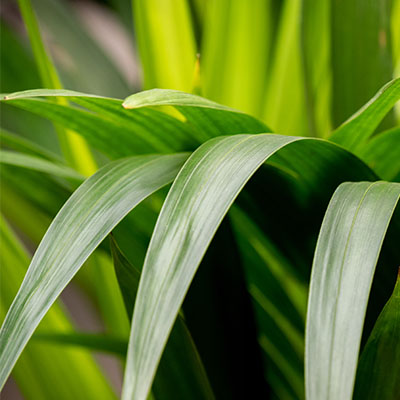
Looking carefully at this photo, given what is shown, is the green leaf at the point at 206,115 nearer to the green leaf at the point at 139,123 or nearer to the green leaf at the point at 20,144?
the green leaf at the point at 139,123

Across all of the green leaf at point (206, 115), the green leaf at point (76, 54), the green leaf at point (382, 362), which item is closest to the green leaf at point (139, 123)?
the green leaf at point (206, 115)

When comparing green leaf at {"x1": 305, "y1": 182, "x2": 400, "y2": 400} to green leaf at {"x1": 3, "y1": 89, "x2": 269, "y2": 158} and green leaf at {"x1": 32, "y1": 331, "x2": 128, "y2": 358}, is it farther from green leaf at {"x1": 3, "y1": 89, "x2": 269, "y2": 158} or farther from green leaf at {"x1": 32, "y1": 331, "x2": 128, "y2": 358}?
green leaf at {"x1": 32, "y1": 331, "x2": 128, "y2": 358}

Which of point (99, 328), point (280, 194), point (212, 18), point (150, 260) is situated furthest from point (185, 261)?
point (99, 328)

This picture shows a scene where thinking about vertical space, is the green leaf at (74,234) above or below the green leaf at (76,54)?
below

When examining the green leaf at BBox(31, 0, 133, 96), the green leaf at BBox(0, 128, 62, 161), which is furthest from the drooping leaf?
the green leaf at BBox(31, 0, 133, 96)

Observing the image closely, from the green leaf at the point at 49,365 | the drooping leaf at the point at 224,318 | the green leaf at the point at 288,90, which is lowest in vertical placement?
the green leaf at the point at 49,365

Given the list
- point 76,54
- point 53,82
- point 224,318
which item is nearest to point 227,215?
point 224,318

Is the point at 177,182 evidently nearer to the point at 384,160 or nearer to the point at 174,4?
the point at 384,160
